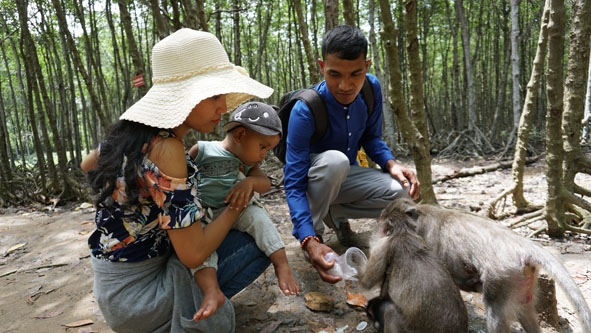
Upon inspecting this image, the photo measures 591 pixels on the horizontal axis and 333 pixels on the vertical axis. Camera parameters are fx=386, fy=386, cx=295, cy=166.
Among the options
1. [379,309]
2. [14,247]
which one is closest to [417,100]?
[379,309]

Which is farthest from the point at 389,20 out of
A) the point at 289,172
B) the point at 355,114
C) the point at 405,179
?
the point at 289,172

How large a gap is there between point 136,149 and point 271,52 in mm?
20618

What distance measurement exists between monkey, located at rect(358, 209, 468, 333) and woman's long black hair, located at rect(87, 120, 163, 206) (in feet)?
4.67

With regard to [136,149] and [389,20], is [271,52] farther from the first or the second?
[136,149]

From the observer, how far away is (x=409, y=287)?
6.73ft

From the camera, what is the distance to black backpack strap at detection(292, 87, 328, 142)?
9.80 ft

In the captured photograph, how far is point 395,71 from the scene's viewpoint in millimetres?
3650

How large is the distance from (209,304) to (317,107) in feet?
5.50

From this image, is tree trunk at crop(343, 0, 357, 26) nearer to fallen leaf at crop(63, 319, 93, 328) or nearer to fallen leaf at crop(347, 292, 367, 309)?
fallen leaf at crop(347, 292, 367, 309)

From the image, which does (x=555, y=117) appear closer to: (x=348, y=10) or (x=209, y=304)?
(x=348, y=10)

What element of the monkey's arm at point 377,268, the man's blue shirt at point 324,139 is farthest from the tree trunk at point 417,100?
the monkey's arm at point 377,268

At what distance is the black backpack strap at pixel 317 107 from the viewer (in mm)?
2988

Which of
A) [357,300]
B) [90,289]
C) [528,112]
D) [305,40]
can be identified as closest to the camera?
[357,300]

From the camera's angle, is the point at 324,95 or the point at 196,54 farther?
the point at 324,95
